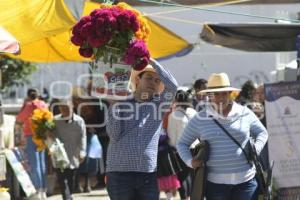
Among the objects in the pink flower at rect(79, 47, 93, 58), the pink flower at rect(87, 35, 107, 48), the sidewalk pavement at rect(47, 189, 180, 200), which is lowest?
the sidewalk pavement at rect(47, 189, 180, 200)

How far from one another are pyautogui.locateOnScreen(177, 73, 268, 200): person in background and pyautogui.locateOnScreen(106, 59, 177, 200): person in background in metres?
0.54

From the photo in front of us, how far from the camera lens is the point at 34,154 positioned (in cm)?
1216

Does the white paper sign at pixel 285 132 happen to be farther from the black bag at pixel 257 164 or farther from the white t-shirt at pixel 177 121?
the white t-shirt at pixel 177 121

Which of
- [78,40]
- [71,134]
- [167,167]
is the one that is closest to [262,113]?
[167,167]

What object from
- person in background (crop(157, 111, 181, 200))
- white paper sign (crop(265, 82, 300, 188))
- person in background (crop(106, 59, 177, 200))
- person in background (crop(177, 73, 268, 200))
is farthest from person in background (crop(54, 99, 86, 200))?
person in background (crop(106, 59, 177, 200))

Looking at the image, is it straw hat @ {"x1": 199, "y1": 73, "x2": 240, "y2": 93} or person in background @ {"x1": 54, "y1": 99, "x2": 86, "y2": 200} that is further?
person in background @ {"x1": 54, "y1": 99, "x2": 86, "y2": 200}

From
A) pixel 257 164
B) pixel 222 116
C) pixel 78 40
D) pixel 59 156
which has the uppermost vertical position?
pixel 78 40

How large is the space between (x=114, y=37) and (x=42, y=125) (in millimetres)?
5262

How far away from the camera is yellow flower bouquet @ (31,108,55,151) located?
11.0 m

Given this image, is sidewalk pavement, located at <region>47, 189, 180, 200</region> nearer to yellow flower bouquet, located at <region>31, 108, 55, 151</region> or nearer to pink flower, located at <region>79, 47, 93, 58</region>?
yellow flower bouquet, located at <region>31, 108, 55, 151</region>

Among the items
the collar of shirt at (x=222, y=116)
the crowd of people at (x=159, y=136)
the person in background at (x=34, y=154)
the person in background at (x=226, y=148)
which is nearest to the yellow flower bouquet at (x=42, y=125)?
the person in background at (x=34, y=154)

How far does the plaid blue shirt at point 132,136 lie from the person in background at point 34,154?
6.13 meters

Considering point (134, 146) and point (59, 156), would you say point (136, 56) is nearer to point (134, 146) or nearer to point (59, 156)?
point (134, 146)

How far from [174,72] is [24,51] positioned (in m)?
9.44
